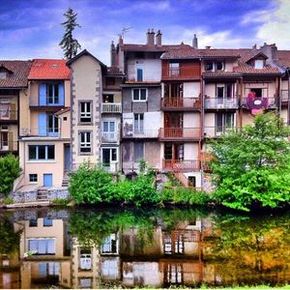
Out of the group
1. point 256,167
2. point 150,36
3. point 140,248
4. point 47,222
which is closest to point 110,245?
point 140,248

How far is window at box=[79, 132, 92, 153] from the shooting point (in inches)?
624

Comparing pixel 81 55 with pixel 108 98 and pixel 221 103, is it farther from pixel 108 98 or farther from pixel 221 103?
pixel 221 103

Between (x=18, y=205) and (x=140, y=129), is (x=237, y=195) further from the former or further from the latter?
(x=18, y=205)

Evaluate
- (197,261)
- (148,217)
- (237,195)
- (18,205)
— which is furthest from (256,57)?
(197,261)

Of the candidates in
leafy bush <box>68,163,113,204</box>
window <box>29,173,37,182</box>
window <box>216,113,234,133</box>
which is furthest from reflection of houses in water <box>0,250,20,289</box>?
window <box>216,113,234,133</box>

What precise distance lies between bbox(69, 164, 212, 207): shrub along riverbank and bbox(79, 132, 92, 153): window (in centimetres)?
145

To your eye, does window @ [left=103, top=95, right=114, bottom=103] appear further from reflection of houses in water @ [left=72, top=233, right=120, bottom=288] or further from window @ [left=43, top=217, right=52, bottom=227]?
reflection of houses in water @ [left=72, top=233, right=120, bottom=288]

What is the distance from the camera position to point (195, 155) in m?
16.3

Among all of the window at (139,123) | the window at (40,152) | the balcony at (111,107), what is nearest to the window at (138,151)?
the window at (139,123)

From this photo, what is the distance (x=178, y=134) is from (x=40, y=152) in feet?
13.4

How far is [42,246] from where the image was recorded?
1018 centimetres

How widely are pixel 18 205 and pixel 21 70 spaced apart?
507cm

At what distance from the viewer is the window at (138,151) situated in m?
16.3

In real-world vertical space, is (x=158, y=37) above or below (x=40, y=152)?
above
